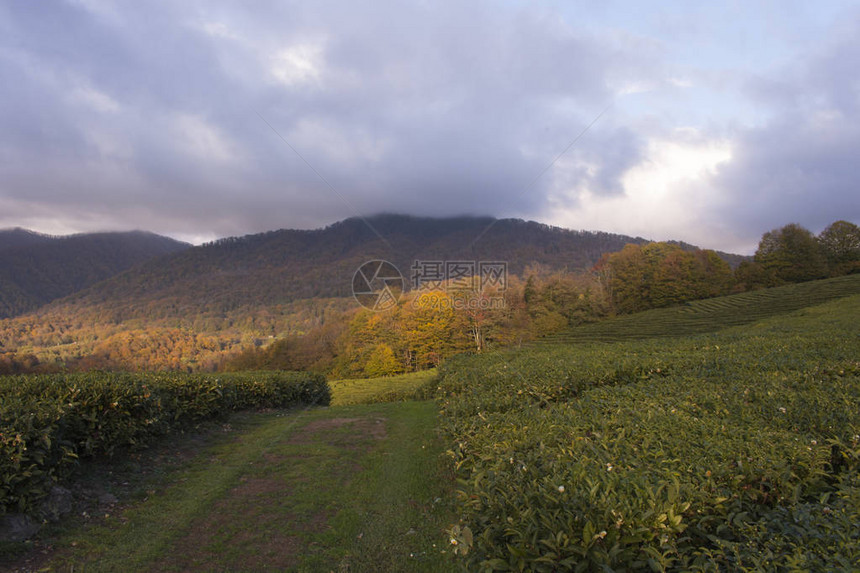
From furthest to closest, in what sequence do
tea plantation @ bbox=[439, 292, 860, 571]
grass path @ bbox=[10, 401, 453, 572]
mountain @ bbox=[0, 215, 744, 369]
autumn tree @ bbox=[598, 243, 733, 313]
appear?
1. mountain @ bbox=[0, 215, 744, 369]
2. autumn tree @ bbox=[598, 243, 733, 313]
3. grass path @ bbox=[10, 401, 453, 572]
4. tea plantation @ bbox=[439, 292, 860, 571]

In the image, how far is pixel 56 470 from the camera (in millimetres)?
4125

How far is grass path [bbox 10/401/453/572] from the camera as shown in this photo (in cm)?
348

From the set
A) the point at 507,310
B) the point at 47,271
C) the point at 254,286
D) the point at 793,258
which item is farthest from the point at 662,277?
the point at 47,271

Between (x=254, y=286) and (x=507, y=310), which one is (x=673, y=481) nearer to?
(x=507, y=310)

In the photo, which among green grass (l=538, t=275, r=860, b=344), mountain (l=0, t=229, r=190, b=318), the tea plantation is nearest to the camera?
the tea plantation

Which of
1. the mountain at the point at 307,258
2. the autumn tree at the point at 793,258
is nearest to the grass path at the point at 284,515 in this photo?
the autumn tree at the point at 793,258

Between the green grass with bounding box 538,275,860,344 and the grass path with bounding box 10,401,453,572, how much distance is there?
2668 centimetres

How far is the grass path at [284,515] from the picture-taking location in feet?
11.4

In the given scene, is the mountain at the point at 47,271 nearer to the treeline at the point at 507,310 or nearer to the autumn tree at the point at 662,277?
the treeline at the point at 507,310

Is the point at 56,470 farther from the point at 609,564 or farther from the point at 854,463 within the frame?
the point at 854,463

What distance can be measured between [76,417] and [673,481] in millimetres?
6086

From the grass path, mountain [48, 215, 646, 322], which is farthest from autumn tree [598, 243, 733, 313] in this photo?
the grass path

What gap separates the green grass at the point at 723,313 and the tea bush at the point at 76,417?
2789cm

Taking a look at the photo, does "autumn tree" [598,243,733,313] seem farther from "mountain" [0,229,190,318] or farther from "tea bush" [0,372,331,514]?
"mountain" [0,229,190,318]
